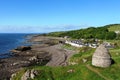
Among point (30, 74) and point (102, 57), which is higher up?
point (102, 57)

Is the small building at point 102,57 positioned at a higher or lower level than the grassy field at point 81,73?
higher

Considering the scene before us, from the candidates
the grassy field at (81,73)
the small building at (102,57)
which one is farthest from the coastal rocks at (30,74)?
the small building at (102,57)

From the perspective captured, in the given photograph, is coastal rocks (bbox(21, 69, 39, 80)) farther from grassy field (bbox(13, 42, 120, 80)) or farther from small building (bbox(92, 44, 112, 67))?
small building (bbox(92, 44, 112, 67))

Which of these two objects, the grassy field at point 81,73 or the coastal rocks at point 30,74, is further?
the coastal rocks at point 30,74

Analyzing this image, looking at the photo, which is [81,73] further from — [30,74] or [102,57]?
[30,74]

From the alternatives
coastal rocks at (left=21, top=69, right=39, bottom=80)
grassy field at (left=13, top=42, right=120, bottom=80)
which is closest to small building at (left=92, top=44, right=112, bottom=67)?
grassy field at (left=13, top=42, right=120, bottom=80)

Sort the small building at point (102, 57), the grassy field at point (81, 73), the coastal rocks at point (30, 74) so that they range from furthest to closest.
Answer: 1. the small building at point (102, 57)
2. the coastal rocks at point (30, 74)
3. the grassy field at point (81, 73)

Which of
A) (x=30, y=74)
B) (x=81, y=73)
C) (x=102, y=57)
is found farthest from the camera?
(x=30, y=74)

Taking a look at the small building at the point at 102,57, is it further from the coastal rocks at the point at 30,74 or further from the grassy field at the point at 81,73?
the coastal rocks at the point at 30,74

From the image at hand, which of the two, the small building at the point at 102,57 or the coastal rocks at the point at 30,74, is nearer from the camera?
the coastal rocks at the point at 30,74

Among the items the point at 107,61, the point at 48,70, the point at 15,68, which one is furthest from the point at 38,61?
the point at 107,61

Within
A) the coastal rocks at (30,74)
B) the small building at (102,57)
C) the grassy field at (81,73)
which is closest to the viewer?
the grassy field at (81,73)

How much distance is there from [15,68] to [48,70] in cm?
3238

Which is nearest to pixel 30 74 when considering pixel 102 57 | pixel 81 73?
pixel 81 73
